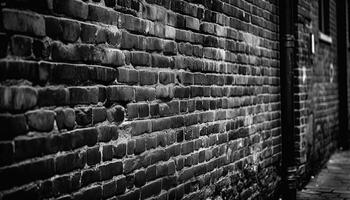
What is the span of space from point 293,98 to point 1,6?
4199mm

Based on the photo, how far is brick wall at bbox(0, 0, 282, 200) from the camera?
5.44ft

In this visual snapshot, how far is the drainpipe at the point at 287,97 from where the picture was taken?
4.84m

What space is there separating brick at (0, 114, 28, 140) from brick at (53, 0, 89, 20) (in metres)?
0.50

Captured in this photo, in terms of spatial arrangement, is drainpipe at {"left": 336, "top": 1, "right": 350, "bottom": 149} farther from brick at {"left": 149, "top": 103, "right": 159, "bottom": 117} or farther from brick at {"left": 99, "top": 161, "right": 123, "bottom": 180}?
brick at {"left": 99, "top": 161, "right": 123, "bottom": 180}

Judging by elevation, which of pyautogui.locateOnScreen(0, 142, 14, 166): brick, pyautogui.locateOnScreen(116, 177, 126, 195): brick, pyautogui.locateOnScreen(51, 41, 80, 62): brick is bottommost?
pyautogui.locateOnScreen(116, 177, 126, 195): brick

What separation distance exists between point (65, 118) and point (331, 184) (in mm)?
4675

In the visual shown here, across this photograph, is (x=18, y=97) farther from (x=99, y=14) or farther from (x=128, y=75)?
(x=128, y=75)

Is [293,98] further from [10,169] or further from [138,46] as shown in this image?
[10,169]

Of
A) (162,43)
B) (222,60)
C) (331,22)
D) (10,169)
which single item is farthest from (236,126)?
(331,22)

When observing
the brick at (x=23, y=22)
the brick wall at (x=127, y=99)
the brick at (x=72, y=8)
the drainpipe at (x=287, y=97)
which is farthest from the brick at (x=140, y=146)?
the drainpipe at (x=287, y=97)

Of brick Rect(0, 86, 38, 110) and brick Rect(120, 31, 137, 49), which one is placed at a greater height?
brick Rect(120, 31, 137, 49)

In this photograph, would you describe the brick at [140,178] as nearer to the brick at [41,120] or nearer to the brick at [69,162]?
the brick at [69,162]

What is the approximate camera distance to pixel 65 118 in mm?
1866

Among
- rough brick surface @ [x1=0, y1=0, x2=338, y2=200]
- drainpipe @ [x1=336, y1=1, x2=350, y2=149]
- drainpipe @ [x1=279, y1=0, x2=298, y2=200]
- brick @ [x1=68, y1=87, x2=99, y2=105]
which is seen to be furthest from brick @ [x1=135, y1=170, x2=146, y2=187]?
drainpipe @ [x1=336, y1=1, x2=350, y2=149]
